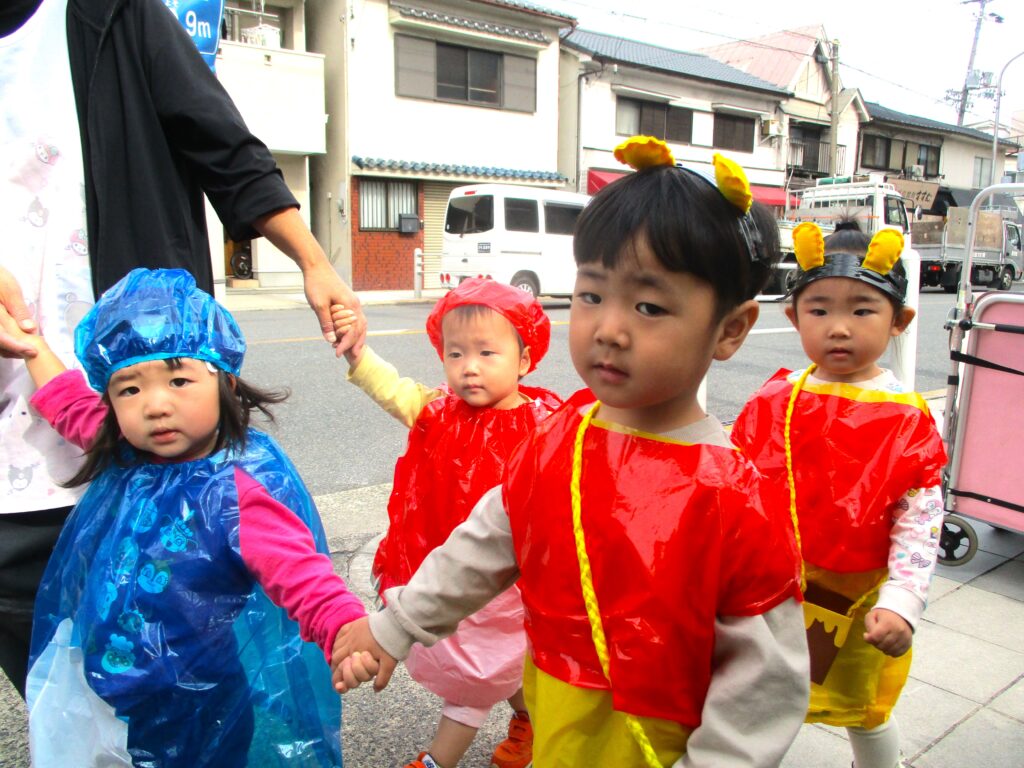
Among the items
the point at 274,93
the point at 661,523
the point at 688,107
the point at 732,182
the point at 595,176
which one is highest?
the point at 688,107

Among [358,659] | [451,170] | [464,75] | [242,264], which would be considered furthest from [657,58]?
[358,659]

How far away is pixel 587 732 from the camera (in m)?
1.27

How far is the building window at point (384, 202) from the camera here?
17.8 metres

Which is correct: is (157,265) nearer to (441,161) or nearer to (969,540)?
(969,540)

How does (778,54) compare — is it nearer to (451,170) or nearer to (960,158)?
(960,158)

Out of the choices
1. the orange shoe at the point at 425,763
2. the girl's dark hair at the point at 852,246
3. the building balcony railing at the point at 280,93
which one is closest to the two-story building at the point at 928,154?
the building balcony railing at the point at 280,93

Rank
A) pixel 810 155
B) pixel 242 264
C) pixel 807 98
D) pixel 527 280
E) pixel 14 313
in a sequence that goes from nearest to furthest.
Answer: pixel 14 313
pixel 527 280
pixel 242 264
pixel 807 98
pixel 810 155

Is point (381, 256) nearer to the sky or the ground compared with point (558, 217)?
nearer to the ground

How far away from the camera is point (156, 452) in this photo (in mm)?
1509

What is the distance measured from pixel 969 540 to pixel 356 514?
291cm

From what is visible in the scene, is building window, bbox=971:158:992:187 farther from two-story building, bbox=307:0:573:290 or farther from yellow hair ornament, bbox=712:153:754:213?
yellow hair ornament, bbox=712:153:754:213

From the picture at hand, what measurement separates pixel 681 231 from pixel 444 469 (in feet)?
3.81

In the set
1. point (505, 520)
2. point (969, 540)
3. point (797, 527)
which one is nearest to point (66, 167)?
point (505, 520)

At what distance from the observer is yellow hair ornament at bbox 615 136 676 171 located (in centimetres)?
120
